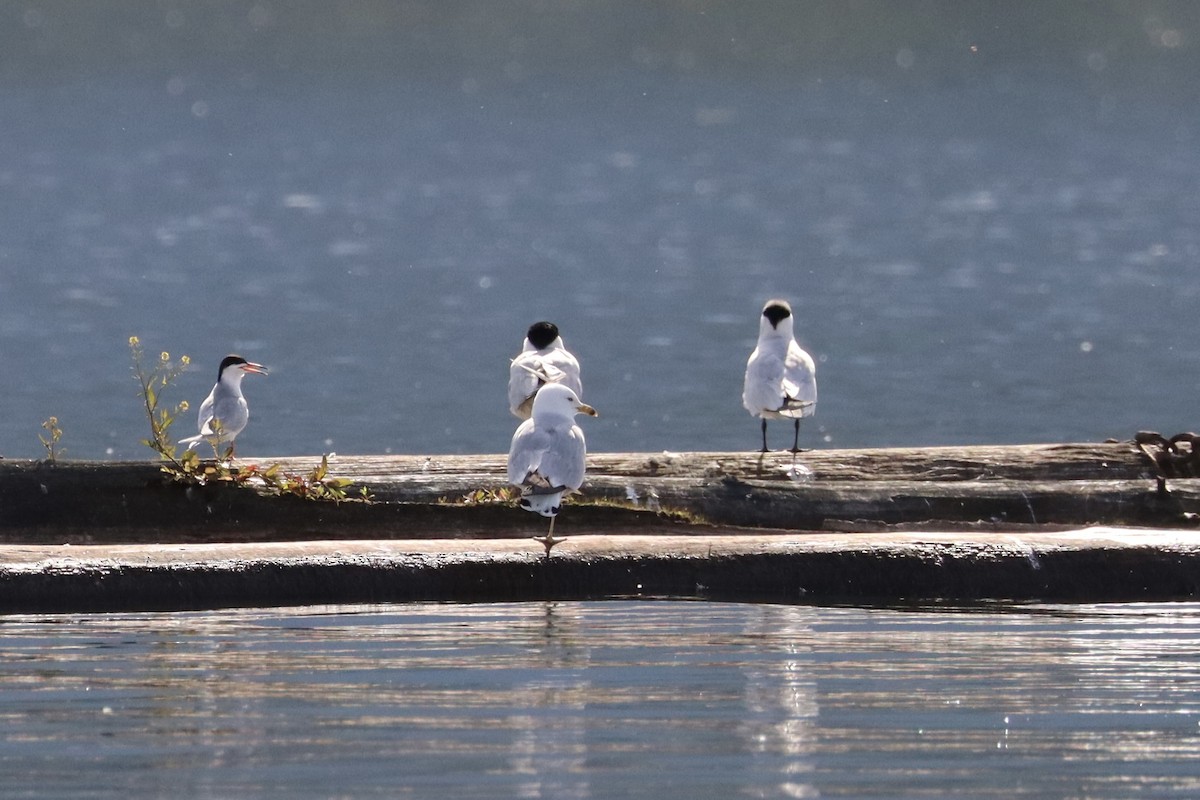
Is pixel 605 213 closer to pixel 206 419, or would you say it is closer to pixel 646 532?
pixel 206 419

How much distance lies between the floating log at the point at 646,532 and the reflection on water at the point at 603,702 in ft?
0.42

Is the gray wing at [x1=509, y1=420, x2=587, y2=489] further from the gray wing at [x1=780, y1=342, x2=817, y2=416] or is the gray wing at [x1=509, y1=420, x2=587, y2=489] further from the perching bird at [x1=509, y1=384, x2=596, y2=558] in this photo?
the gray wing at [x1=780, y1=342, x2=817, y2=416]

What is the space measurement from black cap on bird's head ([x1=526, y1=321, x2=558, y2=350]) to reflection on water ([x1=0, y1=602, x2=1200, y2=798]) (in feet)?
13.8

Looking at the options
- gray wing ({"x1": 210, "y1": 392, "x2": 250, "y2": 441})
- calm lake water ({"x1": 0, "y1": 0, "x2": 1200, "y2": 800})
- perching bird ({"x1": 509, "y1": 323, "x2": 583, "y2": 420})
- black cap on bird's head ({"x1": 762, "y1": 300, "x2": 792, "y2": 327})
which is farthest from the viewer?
black cap on bird's head ({"x1": 762, "y1": 300, "x2": 792, "y2": 327})

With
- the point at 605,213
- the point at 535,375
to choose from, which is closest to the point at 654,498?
the point at 535,375

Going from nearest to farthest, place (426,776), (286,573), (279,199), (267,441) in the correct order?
(426,776) < (286,573) < (267,441) < (279,199)

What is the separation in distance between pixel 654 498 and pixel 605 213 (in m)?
67.5

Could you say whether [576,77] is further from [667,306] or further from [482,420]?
[482,420]

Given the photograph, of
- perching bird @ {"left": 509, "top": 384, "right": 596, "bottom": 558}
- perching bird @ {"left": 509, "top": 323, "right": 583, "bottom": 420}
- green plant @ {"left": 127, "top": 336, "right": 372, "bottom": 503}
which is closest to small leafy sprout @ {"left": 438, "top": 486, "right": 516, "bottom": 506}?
perching bird @ {"left": 509, "top": 384, "right": 596, "bottom": 558}

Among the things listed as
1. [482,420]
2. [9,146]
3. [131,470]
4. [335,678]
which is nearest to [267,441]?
[482,420]

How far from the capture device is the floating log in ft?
28.1

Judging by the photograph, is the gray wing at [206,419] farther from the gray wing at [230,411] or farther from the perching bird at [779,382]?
the perching bird at [779,382]

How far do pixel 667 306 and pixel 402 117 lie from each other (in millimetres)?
88438

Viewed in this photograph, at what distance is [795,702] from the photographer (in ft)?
24.1
